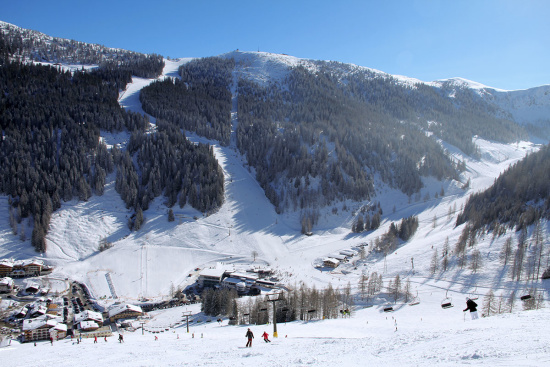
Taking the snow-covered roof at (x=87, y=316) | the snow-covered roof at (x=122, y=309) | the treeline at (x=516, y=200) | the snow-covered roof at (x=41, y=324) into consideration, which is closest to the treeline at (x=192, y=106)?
the snow-covered roof at (x=122, y=309)

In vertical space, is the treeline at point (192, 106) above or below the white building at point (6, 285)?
above

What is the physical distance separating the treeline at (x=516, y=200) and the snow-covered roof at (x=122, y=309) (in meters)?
75.4

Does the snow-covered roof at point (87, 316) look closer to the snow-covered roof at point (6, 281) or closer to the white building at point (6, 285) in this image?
the white building at point (6, 285)

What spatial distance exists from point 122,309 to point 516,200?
3656 inches

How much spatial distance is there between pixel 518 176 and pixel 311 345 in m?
99.8

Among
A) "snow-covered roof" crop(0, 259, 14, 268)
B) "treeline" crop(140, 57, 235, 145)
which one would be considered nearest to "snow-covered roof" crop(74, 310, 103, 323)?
"snow-covered roof" crop(0, 259, 14, 268)

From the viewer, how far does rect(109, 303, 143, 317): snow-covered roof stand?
5756 centimetres

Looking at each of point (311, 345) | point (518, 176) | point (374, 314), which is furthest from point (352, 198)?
point (311, 345)

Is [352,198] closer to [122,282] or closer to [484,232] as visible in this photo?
[484,232]

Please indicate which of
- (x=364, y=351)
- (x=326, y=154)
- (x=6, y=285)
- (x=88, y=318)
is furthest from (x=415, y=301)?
(x=326, y=154)

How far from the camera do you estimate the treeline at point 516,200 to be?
74338 millimetres

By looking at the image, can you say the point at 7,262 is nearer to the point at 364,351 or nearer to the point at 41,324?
the point at 41,324

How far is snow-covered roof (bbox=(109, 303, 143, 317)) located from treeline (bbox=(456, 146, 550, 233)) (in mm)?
75380

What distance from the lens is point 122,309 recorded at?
58188mm
